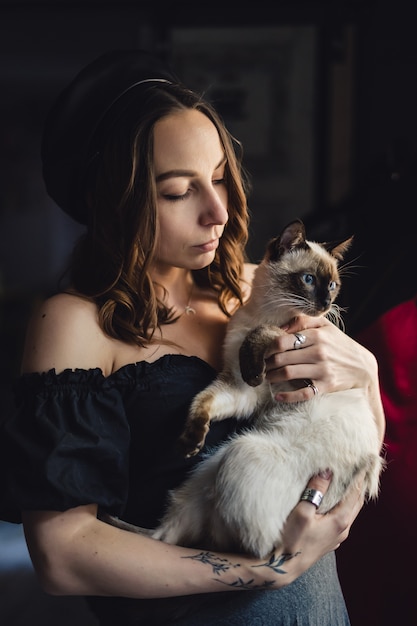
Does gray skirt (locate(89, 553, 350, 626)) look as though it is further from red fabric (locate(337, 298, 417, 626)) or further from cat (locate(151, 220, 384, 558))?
red fabric (locate(337, 298, 417, 626))

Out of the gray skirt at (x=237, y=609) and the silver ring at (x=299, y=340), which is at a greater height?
the silver ring at (x=299, y=340)

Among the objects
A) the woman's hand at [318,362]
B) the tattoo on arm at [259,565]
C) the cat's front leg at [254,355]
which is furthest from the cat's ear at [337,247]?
the tattoo on arm at [259,565]

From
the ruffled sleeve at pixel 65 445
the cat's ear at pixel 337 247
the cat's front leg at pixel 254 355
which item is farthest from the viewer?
the cat's ear at pixel 337 247

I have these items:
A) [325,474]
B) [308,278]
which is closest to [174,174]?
[308,278]

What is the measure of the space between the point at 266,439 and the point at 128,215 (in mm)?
522

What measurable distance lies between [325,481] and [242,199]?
65 cm

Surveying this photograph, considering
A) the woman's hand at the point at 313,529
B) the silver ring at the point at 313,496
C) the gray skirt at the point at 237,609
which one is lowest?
the gray skirt at the point at 237,609

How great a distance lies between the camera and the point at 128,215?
1359mm

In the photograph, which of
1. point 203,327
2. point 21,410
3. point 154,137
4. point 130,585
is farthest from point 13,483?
point 154,137

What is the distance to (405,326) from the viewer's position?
5.97ft

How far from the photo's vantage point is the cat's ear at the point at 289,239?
1456mm

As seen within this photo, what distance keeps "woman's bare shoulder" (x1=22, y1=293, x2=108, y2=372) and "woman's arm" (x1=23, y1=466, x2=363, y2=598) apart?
10.8 inches

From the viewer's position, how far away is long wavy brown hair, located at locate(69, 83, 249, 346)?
1.33m

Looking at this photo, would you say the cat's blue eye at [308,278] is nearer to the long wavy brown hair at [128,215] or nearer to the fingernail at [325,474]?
the long wavy brown hair at [128,215]
